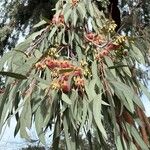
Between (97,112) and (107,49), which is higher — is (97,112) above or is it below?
below

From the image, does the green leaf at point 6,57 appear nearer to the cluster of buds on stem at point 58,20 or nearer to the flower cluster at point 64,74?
the cluster of buds on stem at point 58,20

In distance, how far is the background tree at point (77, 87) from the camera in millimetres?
1452

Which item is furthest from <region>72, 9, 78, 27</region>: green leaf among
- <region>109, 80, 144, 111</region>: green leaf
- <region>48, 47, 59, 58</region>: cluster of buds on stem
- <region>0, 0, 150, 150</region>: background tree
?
<region>109, 80, 144, 111</region>: green leaf

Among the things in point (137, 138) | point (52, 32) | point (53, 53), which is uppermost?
point (52, 32)

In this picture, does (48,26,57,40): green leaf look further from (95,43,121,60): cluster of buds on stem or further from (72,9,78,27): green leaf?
(95,43,121,60): cluster of buds on stem

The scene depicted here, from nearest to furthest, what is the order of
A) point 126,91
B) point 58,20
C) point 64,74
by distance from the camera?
point 64,74 < point 126,91 < point 58,20

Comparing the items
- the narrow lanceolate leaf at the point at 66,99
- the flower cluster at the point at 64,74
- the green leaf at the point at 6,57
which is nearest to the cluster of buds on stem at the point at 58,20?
the green leaf at the point at 6,57

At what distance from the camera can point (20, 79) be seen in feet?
4.94

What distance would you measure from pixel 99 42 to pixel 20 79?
0.28 meters

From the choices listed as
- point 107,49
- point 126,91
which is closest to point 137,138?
point 126,91

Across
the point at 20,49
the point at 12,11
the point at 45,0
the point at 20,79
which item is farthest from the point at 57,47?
the point at 12,11

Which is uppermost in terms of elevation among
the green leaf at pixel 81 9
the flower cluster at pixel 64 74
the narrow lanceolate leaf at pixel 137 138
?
the green leaf at pixel 81 9

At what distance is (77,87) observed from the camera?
145cm

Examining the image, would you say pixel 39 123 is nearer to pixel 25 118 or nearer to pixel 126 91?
pixel 25 118
